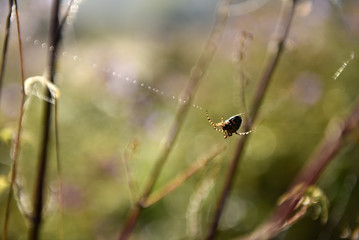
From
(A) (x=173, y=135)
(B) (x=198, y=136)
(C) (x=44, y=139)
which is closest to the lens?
(C) (x=44, y=139)

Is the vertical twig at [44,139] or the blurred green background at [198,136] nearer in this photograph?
the vertical twig at [44,139]

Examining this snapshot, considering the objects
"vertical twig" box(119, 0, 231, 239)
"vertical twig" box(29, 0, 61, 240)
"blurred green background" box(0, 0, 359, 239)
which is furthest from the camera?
"blurred green background" box(0, 0, 359, 239)

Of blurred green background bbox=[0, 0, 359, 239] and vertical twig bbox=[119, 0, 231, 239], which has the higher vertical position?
vertical twig bbox=[119, 0, 231, 239]

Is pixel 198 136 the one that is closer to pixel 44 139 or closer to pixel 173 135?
pixel 173 135

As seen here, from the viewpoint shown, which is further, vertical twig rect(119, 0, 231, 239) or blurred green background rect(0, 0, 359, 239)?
blurred green background rect(0, 0, 359, 239)

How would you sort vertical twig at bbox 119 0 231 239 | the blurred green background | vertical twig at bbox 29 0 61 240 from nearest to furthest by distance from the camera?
1. vertical twig at bbox 29 0 61 240
2. vertical twig at bbox 119 0 231 239
3. the blurred green background

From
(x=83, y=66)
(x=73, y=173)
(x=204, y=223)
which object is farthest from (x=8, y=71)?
(x=204, y=223)

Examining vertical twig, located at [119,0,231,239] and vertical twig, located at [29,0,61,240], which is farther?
vertical twig, located at [119,0,231,239]

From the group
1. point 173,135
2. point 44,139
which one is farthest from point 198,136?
point 44,139

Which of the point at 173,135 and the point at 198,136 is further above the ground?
the point at 173,135

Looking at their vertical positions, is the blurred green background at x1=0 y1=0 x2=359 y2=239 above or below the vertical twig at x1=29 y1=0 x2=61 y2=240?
below

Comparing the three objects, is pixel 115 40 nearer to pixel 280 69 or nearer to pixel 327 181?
pixel 280 69
